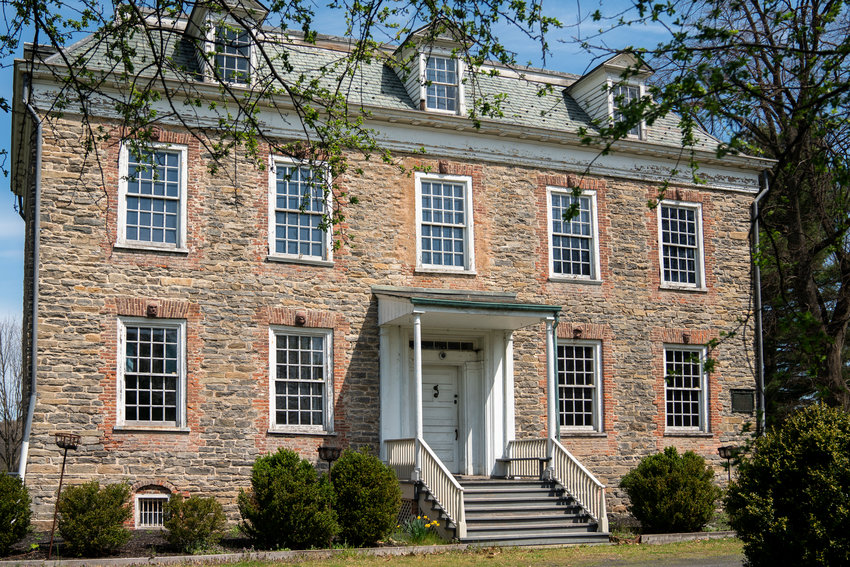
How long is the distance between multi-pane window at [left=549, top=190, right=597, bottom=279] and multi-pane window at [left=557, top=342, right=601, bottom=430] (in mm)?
1583

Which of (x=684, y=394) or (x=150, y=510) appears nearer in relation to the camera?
(x=150, y=510)

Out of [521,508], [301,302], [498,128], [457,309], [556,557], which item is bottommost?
[556,557]

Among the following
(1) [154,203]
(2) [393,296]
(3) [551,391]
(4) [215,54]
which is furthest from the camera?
(3) [551,391]

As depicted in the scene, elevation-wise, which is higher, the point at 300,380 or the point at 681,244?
the point at 681,244

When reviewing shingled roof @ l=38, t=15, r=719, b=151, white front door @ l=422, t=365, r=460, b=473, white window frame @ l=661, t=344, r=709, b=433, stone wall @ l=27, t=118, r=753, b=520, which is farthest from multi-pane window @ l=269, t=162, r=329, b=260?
white window frame @ l=661, t=344, r=709, b=433

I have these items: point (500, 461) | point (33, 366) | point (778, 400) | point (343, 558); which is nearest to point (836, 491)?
point (343, 558)

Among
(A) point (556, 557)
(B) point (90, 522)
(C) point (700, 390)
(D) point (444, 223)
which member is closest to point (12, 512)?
(B) point (90, 522)

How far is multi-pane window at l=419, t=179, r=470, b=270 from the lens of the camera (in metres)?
18.9

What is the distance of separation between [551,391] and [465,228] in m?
3.72

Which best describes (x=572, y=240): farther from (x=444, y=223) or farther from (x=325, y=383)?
(x=325, y=383)

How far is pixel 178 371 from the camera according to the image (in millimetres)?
16609

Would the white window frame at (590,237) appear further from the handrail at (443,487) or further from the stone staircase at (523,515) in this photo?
the handrail at (443,487)

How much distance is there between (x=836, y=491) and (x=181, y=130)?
12481 mm

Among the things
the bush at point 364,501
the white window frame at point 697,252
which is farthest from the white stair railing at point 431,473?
the white window frame at point 697,252
